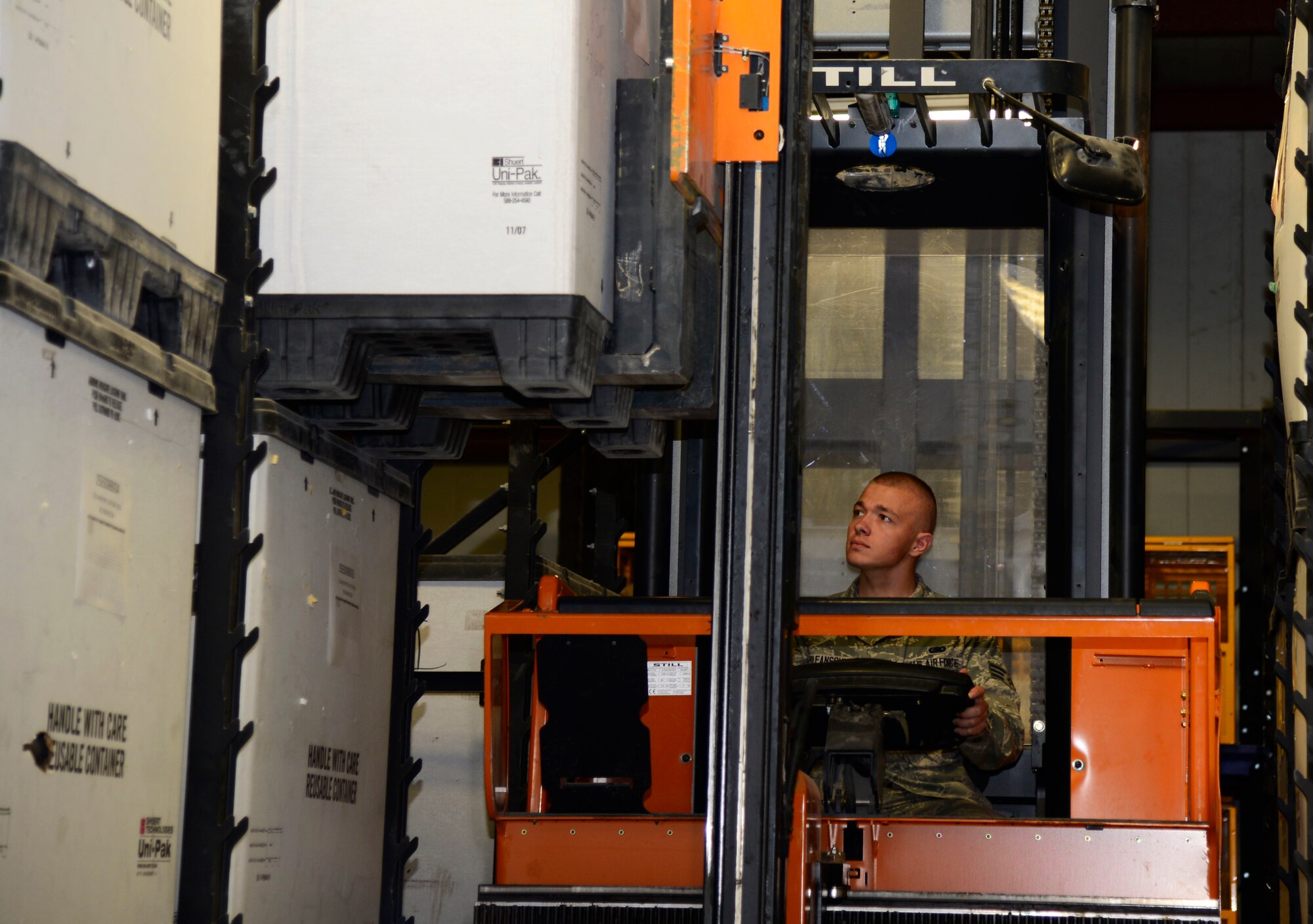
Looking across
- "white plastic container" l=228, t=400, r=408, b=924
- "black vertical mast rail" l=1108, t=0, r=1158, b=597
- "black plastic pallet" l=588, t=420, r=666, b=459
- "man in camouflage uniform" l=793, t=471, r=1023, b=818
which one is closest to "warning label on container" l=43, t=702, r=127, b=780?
"white plastic container" l=228, t=400, r=408, b=924

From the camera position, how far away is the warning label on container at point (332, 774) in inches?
120

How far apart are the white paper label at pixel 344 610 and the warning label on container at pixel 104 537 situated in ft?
2.66

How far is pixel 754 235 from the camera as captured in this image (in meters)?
2.62

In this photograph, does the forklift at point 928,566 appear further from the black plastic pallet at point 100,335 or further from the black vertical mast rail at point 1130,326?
the black plastic pallet at point 100,335

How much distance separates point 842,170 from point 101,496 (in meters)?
4.12

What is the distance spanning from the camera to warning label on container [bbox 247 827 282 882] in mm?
2727

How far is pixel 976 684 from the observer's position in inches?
188

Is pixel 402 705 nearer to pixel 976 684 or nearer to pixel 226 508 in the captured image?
pixel 226 508

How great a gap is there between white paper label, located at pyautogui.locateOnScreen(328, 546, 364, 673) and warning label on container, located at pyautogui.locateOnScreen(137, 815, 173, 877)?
65 centimetres

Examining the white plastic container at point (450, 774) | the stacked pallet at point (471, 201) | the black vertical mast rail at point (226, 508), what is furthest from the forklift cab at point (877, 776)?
the white plastic container at point (450, 774)

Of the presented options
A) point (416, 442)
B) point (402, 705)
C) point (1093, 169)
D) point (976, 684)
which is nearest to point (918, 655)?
point (976, 684)

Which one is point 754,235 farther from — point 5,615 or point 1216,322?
point 1216,322

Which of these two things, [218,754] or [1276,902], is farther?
[1276,902]

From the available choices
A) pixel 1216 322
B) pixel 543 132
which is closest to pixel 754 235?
pixel 543 132
